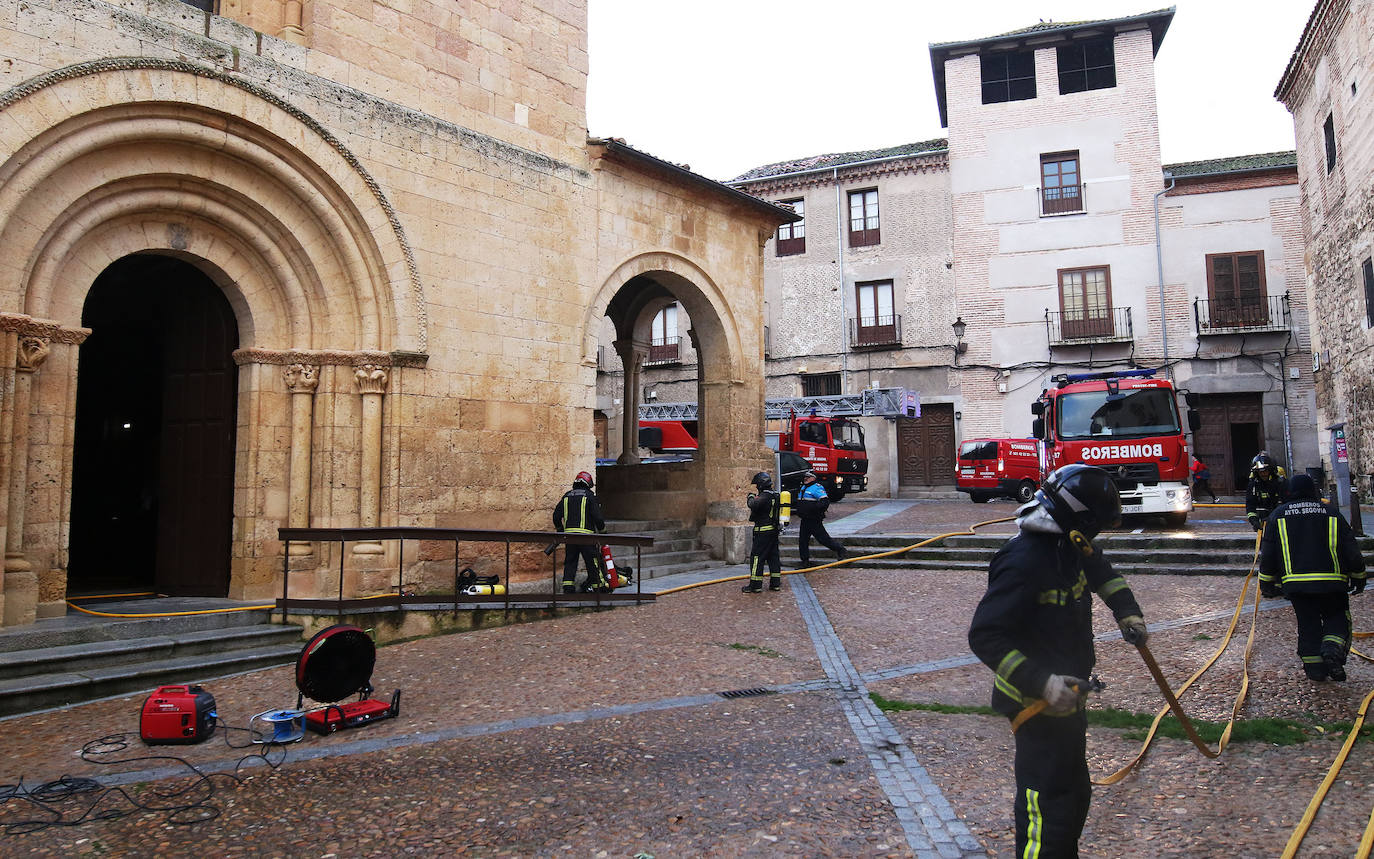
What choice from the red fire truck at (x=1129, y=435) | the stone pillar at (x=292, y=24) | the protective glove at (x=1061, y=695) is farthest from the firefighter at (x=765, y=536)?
the protective glove at (x=1061, y=695)

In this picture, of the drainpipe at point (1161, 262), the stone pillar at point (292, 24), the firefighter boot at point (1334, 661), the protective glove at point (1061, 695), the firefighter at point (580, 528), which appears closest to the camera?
the protective glove at point (1061, 695)

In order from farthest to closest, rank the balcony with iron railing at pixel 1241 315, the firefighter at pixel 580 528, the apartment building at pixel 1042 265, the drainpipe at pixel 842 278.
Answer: the drainpipe at pixel 842 278
the apartment building at pixel 1042 265
the balcony with iron railing at pixel 1241 315
the firefighter at pixel 580 528

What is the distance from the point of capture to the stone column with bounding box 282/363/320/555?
29.3 ft

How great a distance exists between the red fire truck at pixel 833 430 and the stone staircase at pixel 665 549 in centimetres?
1010

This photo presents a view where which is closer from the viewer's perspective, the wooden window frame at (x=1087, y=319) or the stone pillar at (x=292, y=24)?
the stone pillar at (x=292, y=24)

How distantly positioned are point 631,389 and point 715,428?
2.44m

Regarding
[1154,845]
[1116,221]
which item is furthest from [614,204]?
[1116,221]

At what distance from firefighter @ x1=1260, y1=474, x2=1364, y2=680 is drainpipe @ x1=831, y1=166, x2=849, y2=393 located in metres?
21.5

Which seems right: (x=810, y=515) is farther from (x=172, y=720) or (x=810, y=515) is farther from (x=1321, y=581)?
(x=172, y=720)

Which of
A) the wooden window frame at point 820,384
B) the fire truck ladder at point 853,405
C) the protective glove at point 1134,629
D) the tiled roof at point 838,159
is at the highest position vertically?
the tiled roof at point 838,159

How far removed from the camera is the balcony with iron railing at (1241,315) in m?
23.7

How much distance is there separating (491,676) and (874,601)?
472 cm

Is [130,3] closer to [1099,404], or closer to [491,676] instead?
[491,676]

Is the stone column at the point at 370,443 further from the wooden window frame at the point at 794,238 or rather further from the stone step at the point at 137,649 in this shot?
the wooden window frame at the point at 794,238
